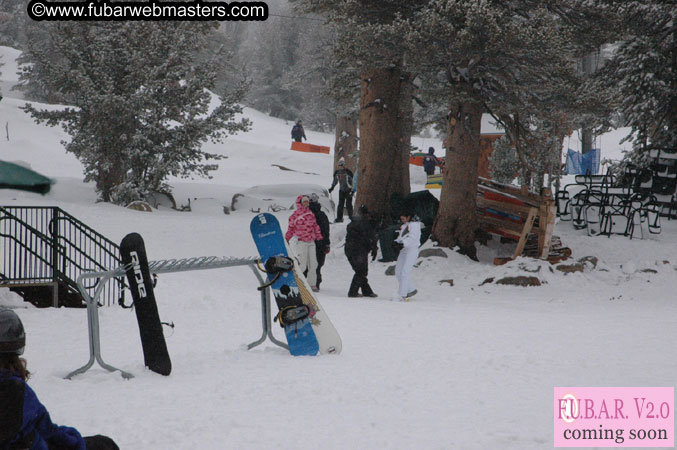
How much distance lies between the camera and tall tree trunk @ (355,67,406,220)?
1752 centimetres

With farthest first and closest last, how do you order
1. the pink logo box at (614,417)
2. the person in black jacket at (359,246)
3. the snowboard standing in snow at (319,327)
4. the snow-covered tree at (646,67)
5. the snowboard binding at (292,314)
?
the snow-covered tree at (646,67), the person in black jacket at (359,246), the snowboard standing in snow at (319,327), the snowboard binding at (292,314), the pink logo box at (614,417)

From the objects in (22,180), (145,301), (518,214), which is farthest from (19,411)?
(22,180)

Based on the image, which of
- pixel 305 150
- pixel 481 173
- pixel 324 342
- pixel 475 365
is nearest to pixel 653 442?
pixel 475 365

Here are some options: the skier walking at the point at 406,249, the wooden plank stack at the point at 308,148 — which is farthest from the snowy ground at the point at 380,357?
the wooden plank stack at the point at 308,148

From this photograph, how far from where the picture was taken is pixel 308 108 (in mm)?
61719

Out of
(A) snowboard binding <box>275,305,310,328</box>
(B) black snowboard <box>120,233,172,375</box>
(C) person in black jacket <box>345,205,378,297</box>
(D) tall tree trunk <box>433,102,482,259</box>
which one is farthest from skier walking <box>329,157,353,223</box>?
(B) black snowboard <box>120,233,172,375</box>

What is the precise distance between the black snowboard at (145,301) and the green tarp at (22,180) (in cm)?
1772

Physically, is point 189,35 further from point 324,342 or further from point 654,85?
point 324,342

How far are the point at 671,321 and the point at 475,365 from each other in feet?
16.8

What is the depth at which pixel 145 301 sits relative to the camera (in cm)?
588

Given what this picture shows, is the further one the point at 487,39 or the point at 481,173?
the point at 481,173

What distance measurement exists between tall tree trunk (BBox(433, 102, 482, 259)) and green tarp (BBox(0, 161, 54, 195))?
13.6m

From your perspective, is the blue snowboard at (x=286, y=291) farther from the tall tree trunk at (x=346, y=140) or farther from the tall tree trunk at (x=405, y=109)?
the tall tree trunk at (x=346, y=140)

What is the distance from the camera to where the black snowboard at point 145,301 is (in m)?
5.82
